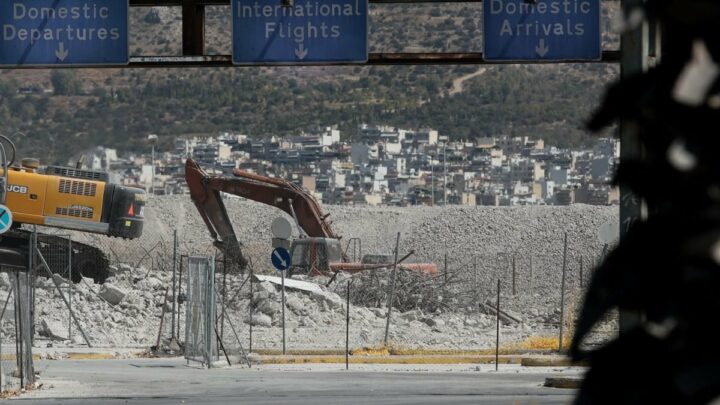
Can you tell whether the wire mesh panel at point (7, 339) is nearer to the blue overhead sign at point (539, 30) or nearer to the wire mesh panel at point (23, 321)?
the wire mesh panel at point (23, 321)

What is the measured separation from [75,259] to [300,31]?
938 inches

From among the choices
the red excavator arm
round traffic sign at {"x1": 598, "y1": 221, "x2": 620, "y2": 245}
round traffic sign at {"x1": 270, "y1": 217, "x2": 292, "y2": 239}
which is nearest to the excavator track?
the red excavator arm

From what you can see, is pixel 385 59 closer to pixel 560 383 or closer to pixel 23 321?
pixel 560 383

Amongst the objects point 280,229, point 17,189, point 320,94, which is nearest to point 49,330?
point 280,229

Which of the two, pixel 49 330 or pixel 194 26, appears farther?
pixel 49 330

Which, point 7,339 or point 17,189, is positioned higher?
point 17,189

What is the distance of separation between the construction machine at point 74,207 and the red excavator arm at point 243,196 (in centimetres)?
399

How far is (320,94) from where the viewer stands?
11962cm

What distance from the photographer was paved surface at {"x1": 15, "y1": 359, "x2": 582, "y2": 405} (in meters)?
19.0

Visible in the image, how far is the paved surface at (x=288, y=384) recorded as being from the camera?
18969 mm

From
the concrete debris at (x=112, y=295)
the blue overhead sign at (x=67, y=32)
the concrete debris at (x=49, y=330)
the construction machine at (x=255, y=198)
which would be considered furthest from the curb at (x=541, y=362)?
the construction machine at (x=255, y=198)

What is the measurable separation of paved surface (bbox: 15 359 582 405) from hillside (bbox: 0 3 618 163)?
82.9 m

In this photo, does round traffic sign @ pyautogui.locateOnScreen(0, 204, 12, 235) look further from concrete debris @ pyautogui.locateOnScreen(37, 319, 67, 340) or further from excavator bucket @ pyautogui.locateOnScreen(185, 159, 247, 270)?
excavator bucket @ pyautogui.locateOnScreen(185, 159, 247, 270)

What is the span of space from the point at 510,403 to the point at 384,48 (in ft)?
334
